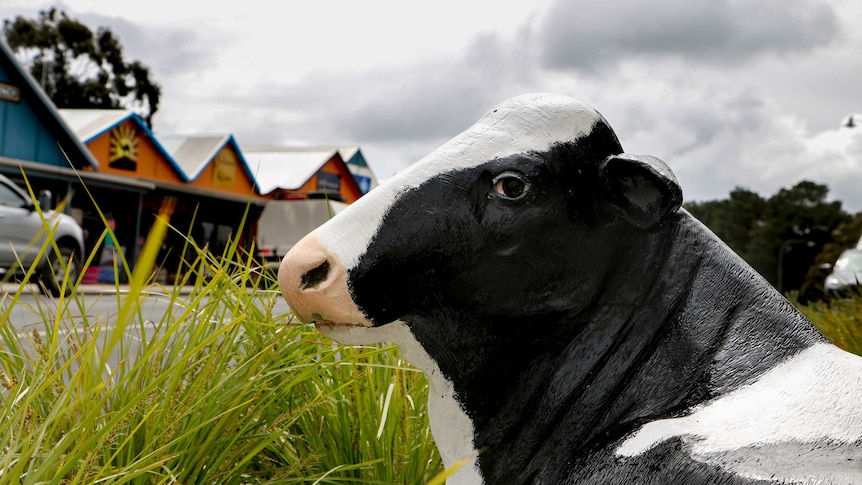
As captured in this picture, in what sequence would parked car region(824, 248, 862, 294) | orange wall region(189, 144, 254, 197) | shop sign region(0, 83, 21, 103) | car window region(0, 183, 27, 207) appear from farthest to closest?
orange wall region(189, 144, 254, 197) → shop sign region(0, 83, 21, 103) → parked car region(824, 248, 862, 294) → car window region(0, 183, 27, 207)

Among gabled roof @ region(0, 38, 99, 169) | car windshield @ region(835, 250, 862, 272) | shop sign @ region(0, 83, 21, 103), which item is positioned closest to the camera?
car windshield @ region(835, 250, 862, 272)

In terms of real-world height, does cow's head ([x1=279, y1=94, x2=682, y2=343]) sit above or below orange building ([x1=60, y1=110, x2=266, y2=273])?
below

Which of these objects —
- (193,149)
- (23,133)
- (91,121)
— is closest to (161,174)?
(91,121)

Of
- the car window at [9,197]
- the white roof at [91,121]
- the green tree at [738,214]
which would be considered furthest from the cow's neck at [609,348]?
the green tree at [738,214]

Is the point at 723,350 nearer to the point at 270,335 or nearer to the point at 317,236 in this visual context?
the point at 317,236

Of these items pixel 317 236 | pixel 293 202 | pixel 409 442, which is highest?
pixel 293 202

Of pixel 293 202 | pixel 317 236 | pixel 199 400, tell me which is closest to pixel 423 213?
pixel 317 236

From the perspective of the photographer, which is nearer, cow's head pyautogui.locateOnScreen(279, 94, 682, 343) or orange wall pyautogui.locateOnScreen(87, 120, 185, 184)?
cow's head pyautogui.locateOnScreen(279, 94, 682, 343)

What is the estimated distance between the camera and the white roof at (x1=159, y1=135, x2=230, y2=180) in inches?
830

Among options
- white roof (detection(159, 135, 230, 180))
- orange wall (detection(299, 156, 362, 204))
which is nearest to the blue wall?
white roof (detection(159, 135, 230, 180))

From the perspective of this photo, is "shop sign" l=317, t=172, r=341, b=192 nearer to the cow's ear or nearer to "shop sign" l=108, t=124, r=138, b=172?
"shop sign" l=108, t=124, r=138, b=172

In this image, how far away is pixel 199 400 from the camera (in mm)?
1756

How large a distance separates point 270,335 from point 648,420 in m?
1.22

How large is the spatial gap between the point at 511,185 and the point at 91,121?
65.3 ft
